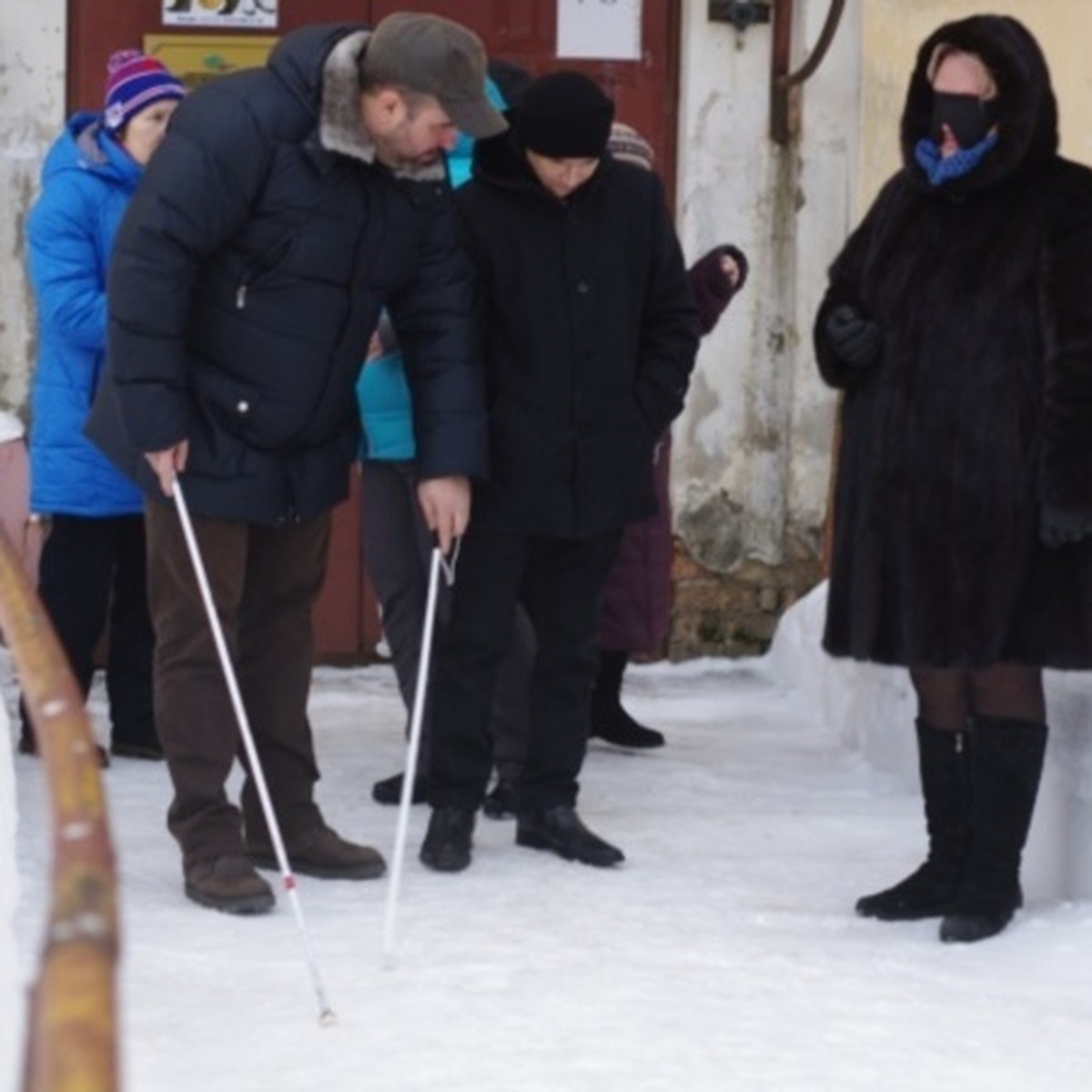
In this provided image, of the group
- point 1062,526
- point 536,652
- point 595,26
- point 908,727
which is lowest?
point 908,727

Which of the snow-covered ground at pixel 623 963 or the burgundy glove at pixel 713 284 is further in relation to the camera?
the burgundy glove at pixel 713 284

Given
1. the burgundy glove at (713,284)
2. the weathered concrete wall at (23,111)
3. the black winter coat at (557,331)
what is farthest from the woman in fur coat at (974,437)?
the weathered concrete wall at (23,111)

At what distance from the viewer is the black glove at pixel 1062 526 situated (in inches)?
177

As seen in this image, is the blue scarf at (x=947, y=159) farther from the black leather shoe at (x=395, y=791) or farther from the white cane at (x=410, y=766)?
the black leather shoe at (x=395, y=791)

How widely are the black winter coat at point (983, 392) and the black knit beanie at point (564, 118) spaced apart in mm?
583

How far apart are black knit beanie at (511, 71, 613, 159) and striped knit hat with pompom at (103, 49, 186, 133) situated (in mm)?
1192

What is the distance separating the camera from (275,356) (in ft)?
15.9

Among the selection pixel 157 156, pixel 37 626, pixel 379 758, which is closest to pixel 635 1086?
pixel 157 156

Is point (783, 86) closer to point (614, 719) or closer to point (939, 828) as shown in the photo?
point (614, 719)

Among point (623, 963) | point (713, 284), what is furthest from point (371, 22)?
point (623, 963)

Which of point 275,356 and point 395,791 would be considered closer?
point 275,356

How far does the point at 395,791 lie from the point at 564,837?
2.29 feet

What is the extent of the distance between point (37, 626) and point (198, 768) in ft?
11.5

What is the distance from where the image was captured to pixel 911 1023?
13.5 feet
